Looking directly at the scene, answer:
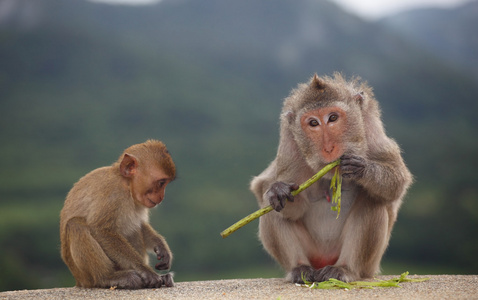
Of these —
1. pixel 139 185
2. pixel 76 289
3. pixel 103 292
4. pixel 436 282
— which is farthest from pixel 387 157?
pixel 76 289

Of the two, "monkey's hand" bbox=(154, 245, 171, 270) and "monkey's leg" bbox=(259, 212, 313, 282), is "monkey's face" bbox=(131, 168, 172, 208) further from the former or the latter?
"monkey's leg" bbox=(259, 212, 313, 282)

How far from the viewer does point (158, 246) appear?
7.93 meters

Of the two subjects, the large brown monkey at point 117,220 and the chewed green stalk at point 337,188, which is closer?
the chewed green stalk at point 337,188

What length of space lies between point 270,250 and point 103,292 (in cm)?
231

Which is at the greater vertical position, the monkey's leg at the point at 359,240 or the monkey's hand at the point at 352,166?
the monkey's hand at the point at 352,166

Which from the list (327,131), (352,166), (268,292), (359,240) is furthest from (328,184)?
(268,292)

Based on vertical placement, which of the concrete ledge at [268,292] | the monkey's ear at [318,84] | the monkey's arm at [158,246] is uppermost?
the monkey's ear at [318,84]

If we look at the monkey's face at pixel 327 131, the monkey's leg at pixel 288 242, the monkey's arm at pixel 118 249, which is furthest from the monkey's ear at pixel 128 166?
the monkey's face at pixel 327 131

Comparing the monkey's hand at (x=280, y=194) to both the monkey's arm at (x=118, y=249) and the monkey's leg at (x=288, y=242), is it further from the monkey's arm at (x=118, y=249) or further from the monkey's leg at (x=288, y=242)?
the monkey's arm at (x=118, y=249)

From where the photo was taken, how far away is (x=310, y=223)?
7.68 metres

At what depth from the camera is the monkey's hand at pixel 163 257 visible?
7.81 metres

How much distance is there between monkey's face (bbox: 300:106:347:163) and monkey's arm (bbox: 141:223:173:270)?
2.69 meters

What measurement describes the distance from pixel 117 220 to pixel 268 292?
2189 mm

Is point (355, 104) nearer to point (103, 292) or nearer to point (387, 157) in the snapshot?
point (387, 157)
